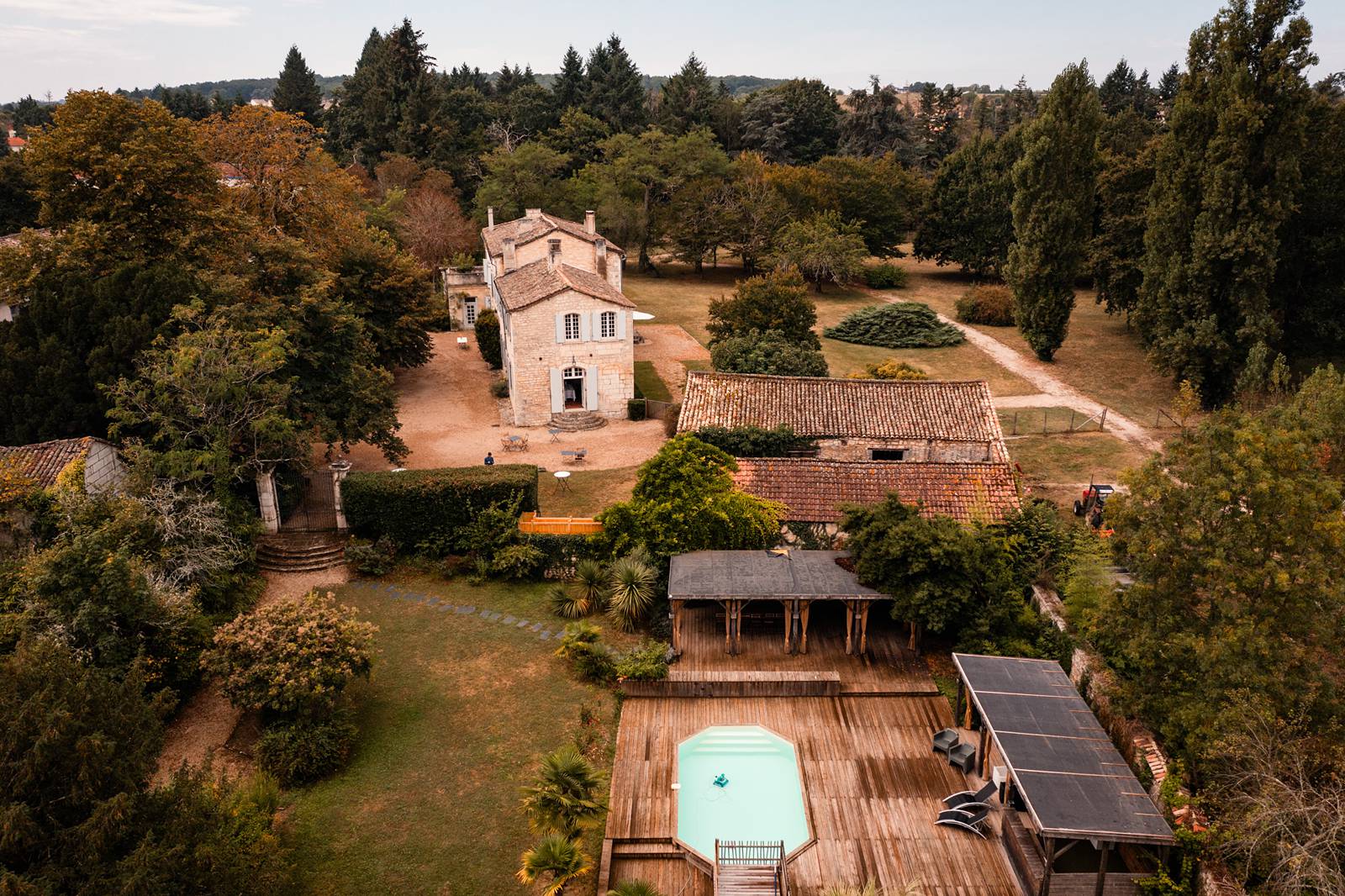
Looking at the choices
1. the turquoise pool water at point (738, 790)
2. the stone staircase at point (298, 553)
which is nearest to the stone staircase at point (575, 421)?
the stone staircase at point (298, 553)

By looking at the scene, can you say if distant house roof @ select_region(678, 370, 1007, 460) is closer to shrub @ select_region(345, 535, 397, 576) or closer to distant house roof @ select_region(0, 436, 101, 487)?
shrub @ select_region(345, 535, 397, 576)

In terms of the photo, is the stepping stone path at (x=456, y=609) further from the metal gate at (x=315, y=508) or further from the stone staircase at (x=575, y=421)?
the stone staircase at (x=575, y=421)

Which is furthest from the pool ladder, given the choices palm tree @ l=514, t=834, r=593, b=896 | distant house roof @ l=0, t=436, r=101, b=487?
distant house roof @ l=0, t=436, r=101, b=487

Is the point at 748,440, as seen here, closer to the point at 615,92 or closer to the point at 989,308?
the point at 989,308

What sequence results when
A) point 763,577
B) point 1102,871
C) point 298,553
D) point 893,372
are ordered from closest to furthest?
point 1102,871 < point 763,577 < point 298,553 < point 893,372

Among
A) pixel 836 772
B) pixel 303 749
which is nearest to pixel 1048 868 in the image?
pixel 836 772

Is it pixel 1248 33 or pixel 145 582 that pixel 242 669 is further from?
pixel 1248 33
